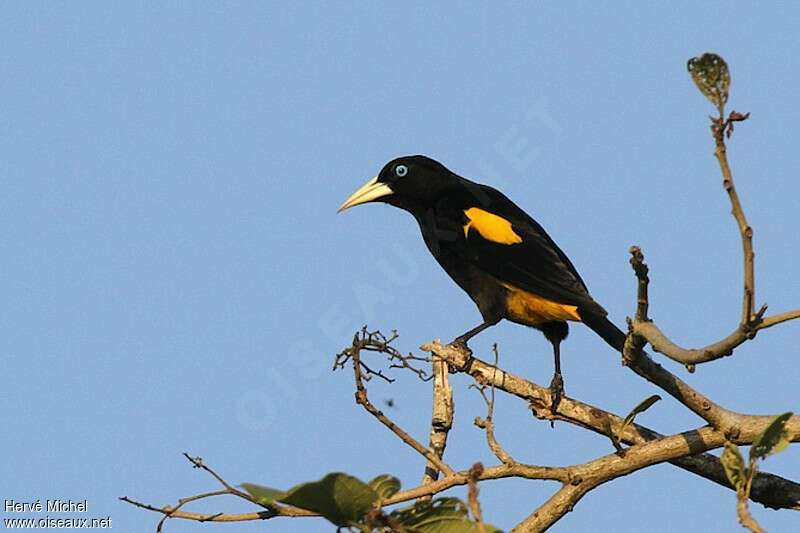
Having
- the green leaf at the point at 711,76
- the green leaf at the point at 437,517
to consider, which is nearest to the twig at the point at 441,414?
the green leaf at the point at 437,517

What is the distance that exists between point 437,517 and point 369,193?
172 inches

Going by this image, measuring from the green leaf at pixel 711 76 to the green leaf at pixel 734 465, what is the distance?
641 millimetres

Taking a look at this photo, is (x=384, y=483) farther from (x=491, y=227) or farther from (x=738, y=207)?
(x=491, y=227)

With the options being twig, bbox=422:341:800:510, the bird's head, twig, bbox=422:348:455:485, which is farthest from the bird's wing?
twig, bbox=422:348:455:485

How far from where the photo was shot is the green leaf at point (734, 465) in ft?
6.75

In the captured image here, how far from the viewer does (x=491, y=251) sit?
5.65 m

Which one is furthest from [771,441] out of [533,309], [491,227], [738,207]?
[491,227]

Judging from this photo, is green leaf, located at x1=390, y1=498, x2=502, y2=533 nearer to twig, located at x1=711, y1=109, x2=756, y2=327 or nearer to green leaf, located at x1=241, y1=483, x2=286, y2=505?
green leaf, located at x1=241, y1=483, x2=286, y2=505

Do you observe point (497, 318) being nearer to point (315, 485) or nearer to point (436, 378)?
point (436, 378)

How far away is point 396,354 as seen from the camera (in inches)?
152

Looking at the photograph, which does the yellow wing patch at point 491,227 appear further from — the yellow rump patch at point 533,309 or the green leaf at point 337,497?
the green leaf at point 337,497

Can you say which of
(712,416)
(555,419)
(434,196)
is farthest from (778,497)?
(434,196)

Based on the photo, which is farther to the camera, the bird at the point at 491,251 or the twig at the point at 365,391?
the bird at the point at 491,251

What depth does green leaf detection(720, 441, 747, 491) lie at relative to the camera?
2.06 meters
